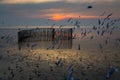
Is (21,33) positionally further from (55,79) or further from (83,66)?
(55,79)

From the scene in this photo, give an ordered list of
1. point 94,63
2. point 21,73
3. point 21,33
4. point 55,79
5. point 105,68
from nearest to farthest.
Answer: point 55,79, point 21,73, point 105,68, point 94,63, point 21,33

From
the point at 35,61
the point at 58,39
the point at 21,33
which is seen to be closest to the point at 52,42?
the point at 58,39

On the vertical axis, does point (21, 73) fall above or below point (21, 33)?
below

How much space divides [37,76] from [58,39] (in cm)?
4678

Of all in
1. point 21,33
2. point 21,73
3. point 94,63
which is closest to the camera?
point 21,73

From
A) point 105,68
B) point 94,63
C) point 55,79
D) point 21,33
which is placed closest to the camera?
point 55,79

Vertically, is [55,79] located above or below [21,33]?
below

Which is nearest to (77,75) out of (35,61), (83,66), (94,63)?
(83,66)

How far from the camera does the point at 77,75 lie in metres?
35.7

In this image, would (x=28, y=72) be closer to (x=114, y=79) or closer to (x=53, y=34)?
(x=114, y=79)

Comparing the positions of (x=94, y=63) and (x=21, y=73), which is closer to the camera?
(x=21, y=73)

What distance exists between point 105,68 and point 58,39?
4221 centimetres

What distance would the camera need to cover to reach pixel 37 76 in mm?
35125

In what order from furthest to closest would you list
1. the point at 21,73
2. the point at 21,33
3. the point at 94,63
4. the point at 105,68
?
the point at 21,33, the point at 94,63, the point at 105,68, the point at 21,73
